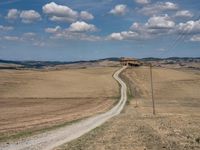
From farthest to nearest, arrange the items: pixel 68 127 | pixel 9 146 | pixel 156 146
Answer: pixel 68 127
pixel 9 146
pixel 156 146

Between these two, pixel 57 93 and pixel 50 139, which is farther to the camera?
pixel 57 93

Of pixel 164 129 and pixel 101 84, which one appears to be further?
pixel 101 84

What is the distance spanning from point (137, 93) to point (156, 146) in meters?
83.9

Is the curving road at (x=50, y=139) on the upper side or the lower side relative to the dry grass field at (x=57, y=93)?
upper

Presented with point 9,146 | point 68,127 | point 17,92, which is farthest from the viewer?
point 17,92

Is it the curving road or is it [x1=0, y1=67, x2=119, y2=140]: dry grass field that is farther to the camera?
[x1=0, y1=67, x2=119, y2=140]: dry grass field

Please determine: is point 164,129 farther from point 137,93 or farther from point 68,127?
point 137,93

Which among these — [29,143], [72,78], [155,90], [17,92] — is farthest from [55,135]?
[72,78]

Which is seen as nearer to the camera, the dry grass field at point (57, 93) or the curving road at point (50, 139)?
Answer: the curving road at point (50, 139)

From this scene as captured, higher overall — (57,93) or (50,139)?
(50,139)

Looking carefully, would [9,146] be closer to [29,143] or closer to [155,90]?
[29,143]

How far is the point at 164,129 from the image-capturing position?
3738 centimetres

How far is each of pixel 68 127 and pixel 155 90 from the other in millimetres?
77194

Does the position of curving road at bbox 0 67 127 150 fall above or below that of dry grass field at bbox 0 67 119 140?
above
